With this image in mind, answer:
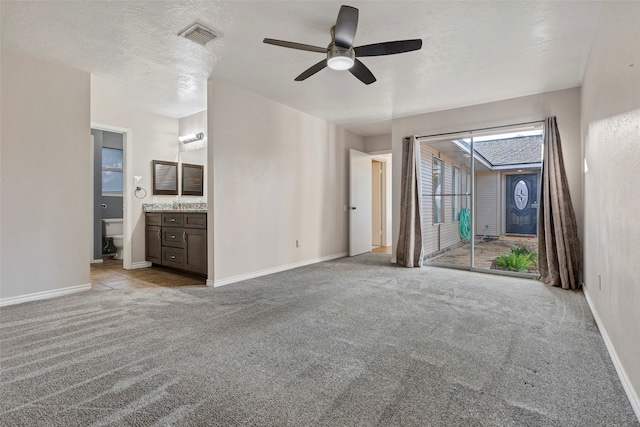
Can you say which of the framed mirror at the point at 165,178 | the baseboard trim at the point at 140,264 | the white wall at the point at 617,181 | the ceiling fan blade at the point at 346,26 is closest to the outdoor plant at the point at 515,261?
the white wall at the point at 617,181

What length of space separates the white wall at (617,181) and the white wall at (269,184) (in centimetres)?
353

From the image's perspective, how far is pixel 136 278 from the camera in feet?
13.8

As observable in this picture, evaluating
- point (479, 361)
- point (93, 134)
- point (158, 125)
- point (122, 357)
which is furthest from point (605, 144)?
point (93, 134)

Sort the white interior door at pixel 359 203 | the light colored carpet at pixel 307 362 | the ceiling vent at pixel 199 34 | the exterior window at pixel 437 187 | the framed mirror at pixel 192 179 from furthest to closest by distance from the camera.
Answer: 1. the white interior door at pixel 359 203
2. the exterior window at pixel 437 187
3. the framed mirror at pixel 192 179
4. the ceiling vent at pixel 199 34
5. the light colored carpet at pixel 307 362

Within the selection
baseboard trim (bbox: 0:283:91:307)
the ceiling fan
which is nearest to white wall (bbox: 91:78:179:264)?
baseboard trim (bbox: 0:283:91:307)

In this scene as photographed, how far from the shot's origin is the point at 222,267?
3.80 meters

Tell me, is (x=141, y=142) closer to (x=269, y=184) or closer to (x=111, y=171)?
(x=111, y=171)

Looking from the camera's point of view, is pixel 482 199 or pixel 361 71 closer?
pixel 361 71

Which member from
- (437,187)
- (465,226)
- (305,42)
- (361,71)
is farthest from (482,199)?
(305,42)

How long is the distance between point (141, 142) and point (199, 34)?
117 inches

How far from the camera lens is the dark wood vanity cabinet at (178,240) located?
4113mm

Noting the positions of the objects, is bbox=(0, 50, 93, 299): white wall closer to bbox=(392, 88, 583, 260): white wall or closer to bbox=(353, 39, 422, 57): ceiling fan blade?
bbox=(353, 39, 422, 57): ceiling fan blade

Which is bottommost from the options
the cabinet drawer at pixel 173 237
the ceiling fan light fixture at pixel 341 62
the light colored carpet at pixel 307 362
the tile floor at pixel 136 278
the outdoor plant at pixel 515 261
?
the light colored carpet at pixel 307 362

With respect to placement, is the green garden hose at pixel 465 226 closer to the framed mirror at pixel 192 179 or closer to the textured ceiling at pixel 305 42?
the textured ceiling at pixel 305 42
